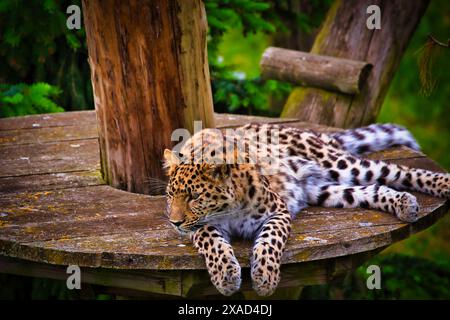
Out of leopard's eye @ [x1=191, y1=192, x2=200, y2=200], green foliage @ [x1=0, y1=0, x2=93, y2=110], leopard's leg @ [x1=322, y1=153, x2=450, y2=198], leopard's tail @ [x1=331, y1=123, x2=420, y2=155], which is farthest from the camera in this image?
green foliage @ [x1=0, y1=0, x2=93, y2=110]

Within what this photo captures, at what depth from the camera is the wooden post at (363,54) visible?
7.86 metres

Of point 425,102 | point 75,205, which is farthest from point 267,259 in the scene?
point 425,102

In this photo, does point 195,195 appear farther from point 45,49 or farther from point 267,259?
point 45,49

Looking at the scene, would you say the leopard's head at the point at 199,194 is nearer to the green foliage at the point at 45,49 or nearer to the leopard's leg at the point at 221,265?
the leopard's leg at the point at 221,265

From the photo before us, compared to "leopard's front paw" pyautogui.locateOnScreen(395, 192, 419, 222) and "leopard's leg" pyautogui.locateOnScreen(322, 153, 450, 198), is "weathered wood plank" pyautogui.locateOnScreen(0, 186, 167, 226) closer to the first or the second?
"leopard's leg" pyautogui.locateOnScreen(322, 153, 450, 198)

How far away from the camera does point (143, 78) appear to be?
5535 millimetres

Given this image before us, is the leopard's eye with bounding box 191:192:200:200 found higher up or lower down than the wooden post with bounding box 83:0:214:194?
lower down

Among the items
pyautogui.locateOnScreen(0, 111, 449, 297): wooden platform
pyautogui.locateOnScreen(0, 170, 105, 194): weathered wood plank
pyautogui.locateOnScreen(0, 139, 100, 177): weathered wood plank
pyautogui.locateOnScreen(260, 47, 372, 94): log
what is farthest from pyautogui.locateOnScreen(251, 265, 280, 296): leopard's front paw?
pyautogui.locateOnScreen(260, 47, 372, 94): log

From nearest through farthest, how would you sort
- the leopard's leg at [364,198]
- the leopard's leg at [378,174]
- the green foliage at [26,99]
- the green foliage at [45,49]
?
the leopard's leg at [364,198], the leopard's leg at [378,174], the green foliage at [45,49], the green foliage at [26,99]

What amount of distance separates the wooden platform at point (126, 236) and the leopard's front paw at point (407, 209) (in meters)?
0.06

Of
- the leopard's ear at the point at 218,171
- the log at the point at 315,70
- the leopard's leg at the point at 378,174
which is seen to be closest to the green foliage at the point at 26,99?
the log at the point at 315,70

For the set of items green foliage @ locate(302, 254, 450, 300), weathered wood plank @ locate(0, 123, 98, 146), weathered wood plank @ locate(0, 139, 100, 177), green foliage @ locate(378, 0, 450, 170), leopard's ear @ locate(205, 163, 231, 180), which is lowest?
green foliage @ locate(302, 254, 450, 300)

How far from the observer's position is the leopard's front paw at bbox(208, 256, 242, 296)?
450cm
